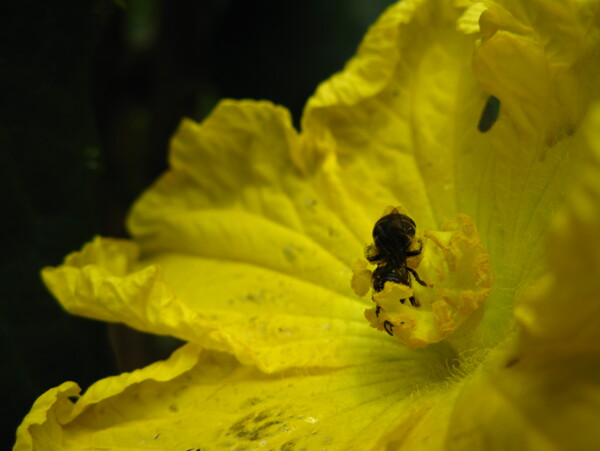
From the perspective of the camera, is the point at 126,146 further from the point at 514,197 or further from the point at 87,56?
the point at 514,197

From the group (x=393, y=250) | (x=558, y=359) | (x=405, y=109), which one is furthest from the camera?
(x=405, y=109)

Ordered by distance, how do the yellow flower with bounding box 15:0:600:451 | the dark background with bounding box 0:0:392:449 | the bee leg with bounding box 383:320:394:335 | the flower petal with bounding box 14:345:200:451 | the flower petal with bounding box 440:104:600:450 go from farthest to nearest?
the dark background with bounding box 0:0:392:449 → the bee leg with bounding box 383:320:394:335 → the flower petal with bounding box 14:345:200:451 → the yellow flower with bounding box 15:0:600:451 → the flower petal with bounding box 440:104:600:450

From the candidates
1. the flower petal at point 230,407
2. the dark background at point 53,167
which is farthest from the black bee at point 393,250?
the dark background at point 53,167

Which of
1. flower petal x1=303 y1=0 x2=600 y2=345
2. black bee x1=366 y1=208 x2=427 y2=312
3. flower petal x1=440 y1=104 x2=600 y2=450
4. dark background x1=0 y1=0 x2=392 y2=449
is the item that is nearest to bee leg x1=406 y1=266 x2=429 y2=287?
black bee x1=366 y1=208 x2=427 y2=312

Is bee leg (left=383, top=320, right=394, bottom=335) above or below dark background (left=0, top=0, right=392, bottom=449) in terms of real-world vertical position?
below

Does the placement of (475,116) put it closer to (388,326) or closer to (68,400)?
(388,326)

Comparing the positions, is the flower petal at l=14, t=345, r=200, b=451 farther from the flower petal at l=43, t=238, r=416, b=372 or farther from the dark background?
the dark background

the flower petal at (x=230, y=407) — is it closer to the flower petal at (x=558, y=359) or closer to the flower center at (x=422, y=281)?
the flower center at (x=422, y=281)

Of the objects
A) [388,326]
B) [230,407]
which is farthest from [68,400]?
[388,326]
